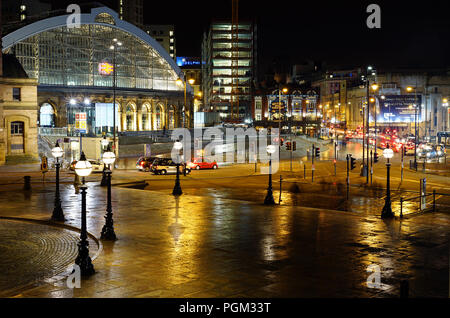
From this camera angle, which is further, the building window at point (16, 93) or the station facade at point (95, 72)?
the station facade at point (95, 72)

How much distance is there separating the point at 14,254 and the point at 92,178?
2800cm

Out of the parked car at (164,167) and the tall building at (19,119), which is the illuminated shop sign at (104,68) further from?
the parked car at (164,167)

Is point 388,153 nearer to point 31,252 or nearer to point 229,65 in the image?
point 31,252

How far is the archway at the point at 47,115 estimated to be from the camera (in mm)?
85688

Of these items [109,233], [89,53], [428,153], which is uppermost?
[89,53]

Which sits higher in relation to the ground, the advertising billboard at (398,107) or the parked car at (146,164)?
the advertising billboard at (398,107)

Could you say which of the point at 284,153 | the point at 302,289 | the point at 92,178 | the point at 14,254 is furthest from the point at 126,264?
the point at 284,153

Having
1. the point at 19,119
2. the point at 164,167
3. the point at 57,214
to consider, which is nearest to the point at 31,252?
the point at 57,214

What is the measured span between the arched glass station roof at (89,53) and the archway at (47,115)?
15.7 ft

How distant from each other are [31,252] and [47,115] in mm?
75243

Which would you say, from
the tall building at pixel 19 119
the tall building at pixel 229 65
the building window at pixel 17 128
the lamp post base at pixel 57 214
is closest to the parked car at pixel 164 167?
the tall building at pixel 19 119

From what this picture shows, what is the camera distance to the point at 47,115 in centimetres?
8719

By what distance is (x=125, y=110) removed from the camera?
320ft

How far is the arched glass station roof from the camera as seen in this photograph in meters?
80.3
